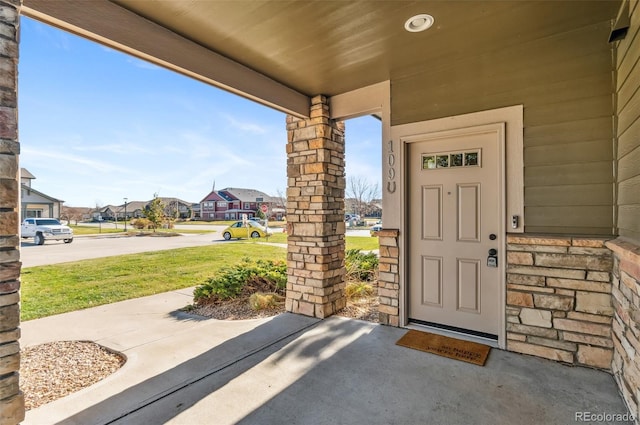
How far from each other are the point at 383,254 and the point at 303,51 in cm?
230

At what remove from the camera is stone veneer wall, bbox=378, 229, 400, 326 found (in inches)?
134

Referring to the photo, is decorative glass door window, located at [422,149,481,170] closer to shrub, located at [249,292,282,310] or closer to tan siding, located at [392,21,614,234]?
tan siding, located at [392,21,614,234]

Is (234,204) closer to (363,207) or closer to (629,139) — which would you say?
(363,207)

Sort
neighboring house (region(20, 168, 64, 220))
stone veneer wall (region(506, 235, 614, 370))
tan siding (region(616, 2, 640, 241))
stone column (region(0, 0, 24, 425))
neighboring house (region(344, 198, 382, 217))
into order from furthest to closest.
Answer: neighboring house (region(344, 198, 382, 217)) < neighboring house (region(20, 168, 64, 220)) < stone veneer wall (region(506, 235, 614, 370)) < tan siding (region(616, 2, 640, 241)) < stone column (region(0, 0, 24, 425))

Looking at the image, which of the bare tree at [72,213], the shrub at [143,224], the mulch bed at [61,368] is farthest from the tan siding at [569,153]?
the bare tree at [72,213]

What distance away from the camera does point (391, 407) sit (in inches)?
78.6

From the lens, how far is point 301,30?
2.44m

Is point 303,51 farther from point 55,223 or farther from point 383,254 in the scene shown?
point 55,223

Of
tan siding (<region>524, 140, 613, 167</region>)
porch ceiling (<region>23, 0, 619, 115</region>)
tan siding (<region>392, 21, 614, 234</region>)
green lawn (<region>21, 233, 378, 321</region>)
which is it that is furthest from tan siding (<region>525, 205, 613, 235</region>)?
green lawn (<region>21, 233, 378, 321</region>)

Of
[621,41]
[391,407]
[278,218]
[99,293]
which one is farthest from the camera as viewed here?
[278,218]

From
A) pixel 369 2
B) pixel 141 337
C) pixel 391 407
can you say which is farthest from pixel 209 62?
pixel 391 407

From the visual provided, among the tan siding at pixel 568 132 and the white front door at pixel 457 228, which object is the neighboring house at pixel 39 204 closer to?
the white front door at pixel 457 228

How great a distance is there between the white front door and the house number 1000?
0.58ft

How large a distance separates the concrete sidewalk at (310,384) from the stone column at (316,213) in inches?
25.8
